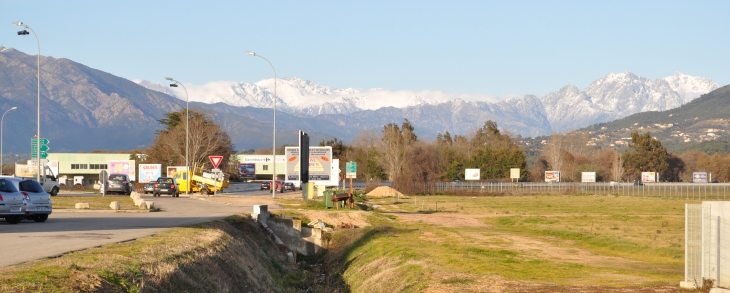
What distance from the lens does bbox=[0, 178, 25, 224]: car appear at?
87.1ft

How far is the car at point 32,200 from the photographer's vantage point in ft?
90.4

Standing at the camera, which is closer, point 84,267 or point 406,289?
point 84,267

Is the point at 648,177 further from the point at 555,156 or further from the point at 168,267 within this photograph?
the point at 168,267

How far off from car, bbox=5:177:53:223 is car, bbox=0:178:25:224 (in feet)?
0.64

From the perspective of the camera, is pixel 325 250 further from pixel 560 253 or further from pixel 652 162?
pixel 652 162

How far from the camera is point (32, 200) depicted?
2780 cm

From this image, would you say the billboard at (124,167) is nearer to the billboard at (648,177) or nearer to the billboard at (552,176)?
the billboard at (552,176)

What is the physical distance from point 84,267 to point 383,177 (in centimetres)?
13203

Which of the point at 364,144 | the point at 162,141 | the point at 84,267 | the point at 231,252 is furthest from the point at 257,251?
the point at 364,144

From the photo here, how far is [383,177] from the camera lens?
14638 cm

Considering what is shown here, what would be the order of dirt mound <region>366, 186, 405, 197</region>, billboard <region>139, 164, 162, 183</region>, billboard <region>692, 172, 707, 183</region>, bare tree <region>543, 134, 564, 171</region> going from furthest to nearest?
bare tree <region>543, 134, 564, 171</region> → billboard <region>692, 172, 707, 183</region> → billboard <region>139, 164, 162, 183</region> → dirt mound <region>366, 186, 405, 197</region>

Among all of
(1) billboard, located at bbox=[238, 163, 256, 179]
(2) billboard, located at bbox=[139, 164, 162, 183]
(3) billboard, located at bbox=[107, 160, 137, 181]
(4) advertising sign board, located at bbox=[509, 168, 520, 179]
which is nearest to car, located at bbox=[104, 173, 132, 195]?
(2) billboard, located at bbox=[139, 164, 162, 183]

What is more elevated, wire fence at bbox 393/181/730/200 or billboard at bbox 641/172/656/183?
billboard at bbox 641/172/656/183

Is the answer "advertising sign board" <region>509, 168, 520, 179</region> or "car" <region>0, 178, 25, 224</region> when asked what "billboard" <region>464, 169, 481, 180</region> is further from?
"car" <region>0, 178, 25, 224</region>
